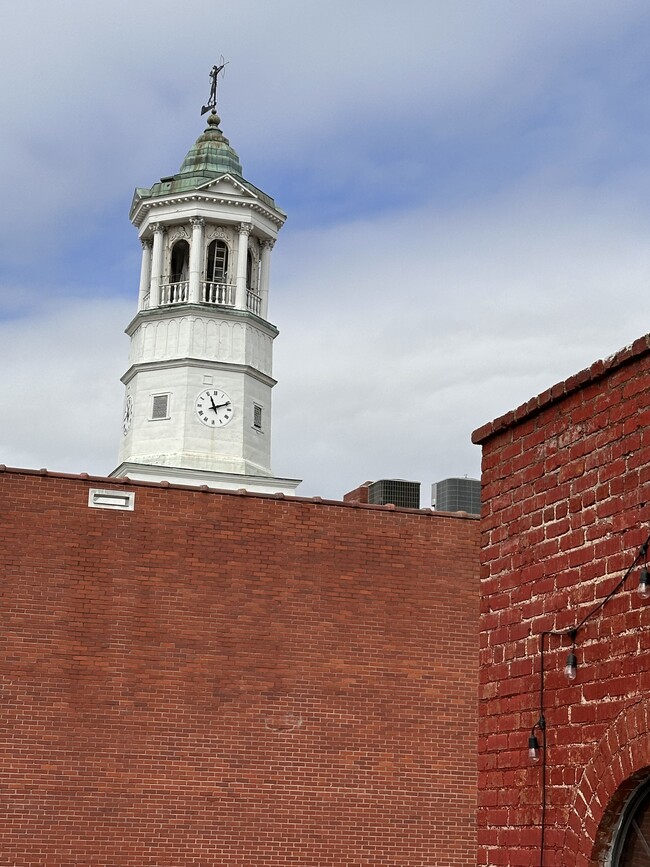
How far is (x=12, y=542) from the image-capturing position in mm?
20312

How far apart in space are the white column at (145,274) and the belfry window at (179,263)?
3.42ft

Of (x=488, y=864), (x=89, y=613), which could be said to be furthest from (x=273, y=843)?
(x=488, y=864)

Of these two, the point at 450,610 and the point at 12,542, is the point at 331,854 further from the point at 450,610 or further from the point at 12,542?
the point at 12,542

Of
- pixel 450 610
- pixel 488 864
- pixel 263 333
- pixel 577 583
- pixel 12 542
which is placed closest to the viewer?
pixel 577 583

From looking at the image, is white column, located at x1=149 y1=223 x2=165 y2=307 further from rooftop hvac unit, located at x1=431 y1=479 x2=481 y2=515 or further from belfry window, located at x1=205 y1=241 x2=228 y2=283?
rooftop hvac unit, located at x1=431 y1=479 x2=481 y2=515

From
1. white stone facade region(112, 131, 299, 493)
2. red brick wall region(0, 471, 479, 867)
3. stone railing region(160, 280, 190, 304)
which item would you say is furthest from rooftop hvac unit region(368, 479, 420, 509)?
stone railing region(160, 280, 190, 304)

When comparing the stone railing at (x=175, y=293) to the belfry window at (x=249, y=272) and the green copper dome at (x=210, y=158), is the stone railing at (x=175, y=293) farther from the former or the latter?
the green copper dome at (x=210, y=158)

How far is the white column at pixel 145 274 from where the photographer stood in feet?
183

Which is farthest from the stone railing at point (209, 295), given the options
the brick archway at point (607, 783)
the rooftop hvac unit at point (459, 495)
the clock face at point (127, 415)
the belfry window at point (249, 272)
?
the brick archway at point (607, 783)

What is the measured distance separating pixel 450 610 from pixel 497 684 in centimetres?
1490

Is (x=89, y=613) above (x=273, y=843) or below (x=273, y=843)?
above

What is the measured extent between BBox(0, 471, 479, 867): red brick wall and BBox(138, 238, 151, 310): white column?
35154mm

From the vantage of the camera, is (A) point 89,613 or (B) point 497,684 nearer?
(B) point 497,684

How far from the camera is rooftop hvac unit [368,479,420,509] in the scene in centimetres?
2795
